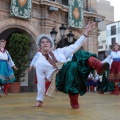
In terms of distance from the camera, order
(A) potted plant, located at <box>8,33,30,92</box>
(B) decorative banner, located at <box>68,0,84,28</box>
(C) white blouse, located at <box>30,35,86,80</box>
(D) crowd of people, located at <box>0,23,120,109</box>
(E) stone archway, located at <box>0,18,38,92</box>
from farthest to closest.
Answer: (B) decorative banner, located at <box>68,0,84,28</box> → (E) stone archway, located at <box>0,18,38,92</box> → (A) potted plant, located at <box>8,33,30,92</box> → (C) white blouse, located at <box>30,35,86,80</box> → (D) crowd of people, located at <box>0,23,120,109</box>

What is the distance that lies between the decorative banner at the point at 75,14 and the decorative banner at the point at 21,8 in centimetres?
319

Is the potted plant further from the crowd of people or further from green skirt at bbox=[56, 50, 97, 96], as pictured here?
green skirt at bbox=[56, 50, 97, 96]

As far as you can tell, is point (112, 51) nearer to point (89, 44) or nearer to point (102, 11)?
point (89, 44)

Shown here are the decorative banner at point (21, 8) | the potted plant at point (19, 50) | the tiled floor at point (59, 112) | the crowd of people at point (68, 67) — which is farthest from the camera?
the decorative banner at point (21, 8)

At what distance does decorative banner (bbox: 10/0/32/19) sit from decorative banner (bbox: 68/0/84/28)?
10.5 feet

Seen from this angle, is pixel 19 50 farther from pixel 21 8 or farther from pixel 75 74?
pixel 75 74

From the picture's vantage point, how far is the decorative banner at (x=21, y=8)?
52.1 ft

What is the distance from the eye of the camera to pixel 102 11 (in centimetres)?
6291

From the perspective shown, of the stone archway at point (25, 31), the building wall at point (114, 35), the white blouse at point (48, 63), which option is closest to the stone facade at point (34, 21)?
the stone archway at point (25, 31)

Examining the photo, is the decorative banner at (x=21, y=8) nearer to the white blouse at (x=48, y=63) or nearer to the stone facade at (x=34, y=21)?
the stone facade at (x=34, y=21)

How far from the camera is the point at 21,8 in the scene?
16.1m

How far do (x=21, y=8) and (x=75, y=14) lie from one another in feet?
13.3

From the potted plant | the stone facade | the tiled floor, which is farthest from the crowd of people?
the stone facade

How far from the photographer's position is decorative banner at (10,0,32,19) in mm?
15875
